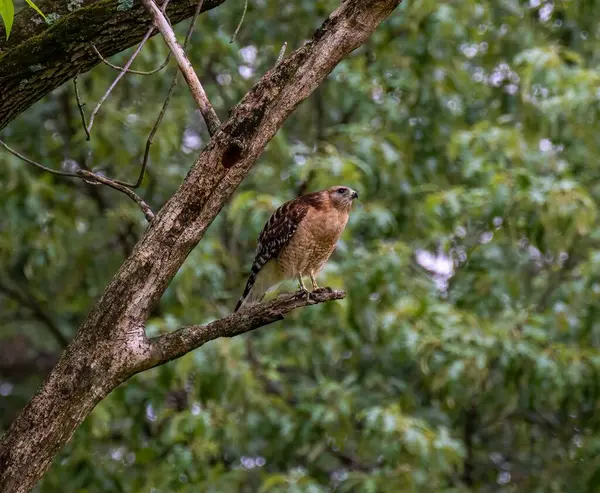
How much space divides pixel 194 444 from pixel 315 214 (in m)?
1.84

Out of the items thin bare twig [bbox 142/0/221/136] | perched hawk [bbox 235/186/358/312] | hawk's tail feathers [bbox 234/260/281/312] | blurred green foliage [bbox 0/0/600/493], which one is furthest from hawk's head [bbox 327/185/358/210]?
thin bare twig [bbox 142/0/221/136]

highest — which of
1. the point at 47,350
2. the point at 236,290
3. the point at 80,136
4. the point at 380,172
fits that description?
the point at 80,136

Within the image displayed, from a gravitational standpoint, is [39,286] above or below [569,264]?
above

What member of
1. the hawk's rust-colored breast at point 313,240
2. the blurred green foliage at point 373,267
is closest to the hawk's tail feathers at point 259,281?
the hawk's rust-colored breast at point 313,240

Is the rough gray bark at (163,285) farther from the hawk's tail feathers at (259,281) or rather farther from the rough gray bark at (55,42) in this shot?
the hawk's tail feathers at (259,281)

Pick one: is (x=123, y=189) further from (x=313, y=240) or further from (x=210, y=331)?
(x=313, y=240)

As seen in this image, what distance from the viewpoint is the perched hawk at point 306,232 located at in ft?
17.6

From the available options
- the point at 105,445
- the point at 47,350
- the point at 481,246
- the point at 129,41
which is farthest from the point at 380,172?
the point at 129,41

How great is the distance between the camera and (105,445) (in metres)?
7.53

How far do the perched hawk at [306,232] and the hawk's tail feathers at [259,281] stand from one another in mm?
62

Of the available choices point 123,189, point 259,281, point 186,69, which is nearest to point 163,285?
point 123,189

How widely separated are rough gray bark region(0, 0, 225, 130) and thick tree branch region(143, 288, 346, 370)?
0.93 meters

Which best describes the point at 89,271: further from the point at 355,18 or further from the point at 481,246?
the point at 355,18

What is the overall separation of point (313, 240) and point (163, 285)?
237cm
